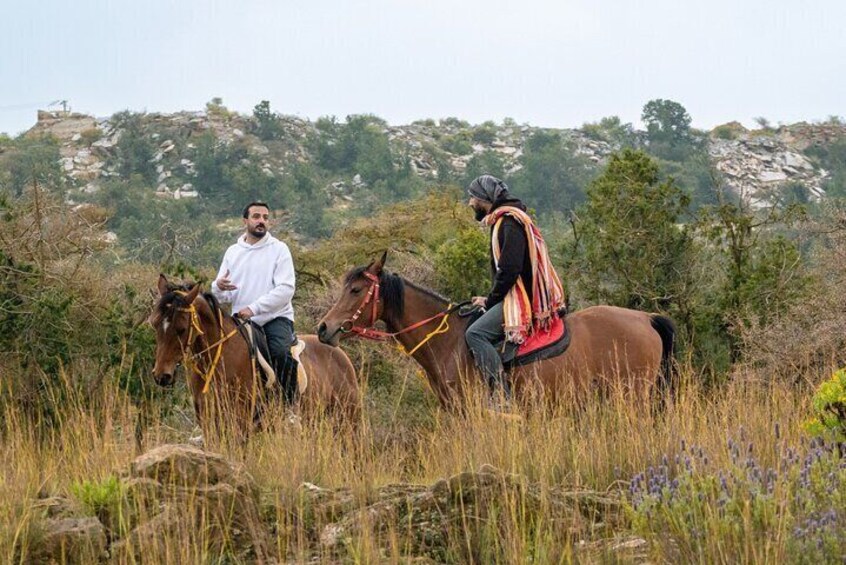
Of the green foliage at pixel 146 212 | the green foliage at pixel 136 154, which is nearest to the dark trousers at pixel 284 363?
the green foliage at pixel 146 212

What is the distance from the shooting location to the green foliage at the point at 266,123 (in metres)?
91.5

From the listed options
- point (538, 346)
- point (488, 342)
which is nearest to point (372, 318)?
point (488, 342)

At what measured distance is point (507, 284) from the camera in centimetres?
991

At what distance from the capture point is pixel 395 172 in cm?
8088

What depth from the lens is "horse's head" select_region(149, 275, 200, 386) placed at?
9.12 metres

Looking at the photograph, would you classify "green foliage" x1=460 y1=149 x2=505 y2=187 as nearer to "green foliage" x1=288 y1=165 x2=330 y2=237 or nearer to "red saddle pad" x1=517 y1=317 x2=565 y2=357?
"green foliage" x1=288 y1=165 x2=330 y2=237

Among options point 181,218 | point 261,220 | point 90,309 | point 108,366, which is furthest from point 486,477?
point 181,218

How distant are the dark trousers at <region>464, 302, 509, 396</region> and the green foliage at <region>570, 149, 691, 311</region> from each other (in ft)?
23.3

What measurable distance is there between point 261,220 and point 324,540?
483cm

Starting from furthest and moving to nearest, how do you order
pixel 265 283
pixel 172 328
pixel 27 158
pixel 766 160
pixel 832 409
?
pixel 766 160
pixel 27 158
pixel 265 283
pixel 172 328
pixel 832 409

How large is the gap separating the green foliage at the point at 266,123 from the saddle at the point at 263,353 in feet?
Answer: 270

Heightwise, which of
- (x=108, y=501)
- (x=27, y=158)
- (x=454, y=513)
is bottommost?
(x=454, y=513)

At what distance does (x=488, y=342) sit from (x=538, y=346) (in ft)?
1.37

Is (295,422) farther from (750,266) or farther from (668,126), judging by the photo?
(668,126)
